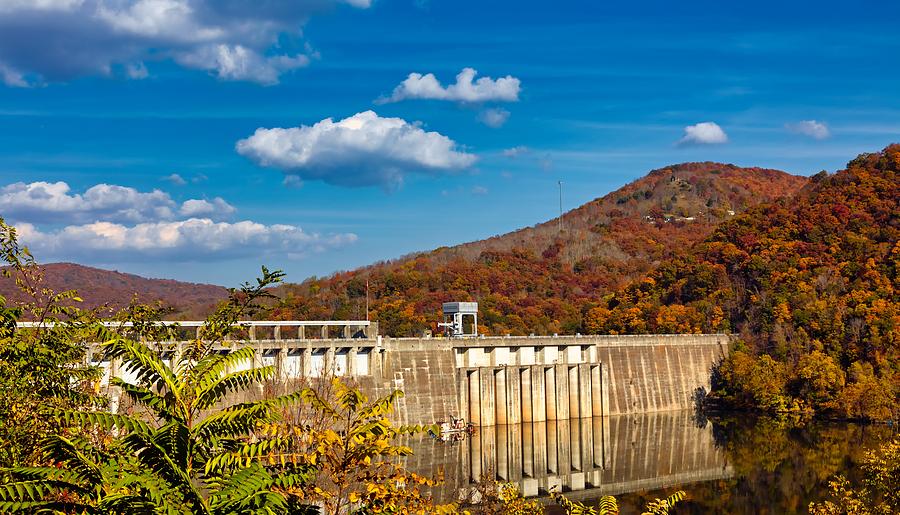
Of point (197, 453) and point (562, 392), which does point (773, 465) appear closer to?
point (562, 392)

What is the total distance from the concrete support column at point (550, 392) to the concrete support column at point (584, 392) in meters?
2.87

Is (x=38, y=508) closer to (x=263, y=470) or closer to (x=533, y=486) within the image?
(x=263, y=470)

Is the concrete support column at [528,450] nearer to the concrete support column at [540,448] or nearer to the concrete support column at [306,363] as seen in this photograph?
the concrete support column at [540,448]

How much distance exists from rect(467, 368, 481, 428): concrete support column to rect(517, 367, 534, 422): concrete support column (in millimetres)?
5418


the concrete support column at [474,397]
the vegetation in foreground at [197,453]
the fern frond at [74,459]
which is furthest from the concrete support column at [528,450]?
the fern frond at [74,459]

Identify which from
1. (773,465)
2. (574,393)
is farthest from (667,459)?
(574,393)

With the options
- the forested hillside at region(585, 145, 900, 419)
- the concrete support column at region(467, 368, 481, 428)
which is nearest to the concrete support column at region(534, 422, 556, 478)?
the concrete support column at region(467, 368, 481, 428)

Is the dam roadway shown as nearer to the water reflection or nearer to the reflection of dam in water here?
the reflection of dam in water

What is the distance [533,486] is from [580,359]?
35.8 m

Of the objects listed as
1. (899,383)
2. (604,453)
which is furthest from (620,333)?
(604,453)

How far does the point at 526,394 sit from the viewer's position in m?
90.1

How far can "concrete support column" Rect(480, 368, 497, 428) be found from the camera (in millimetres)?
86181

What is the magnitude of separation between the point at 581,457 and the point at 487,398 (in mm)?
15435

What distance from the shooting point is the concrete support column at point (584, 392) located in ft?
308
